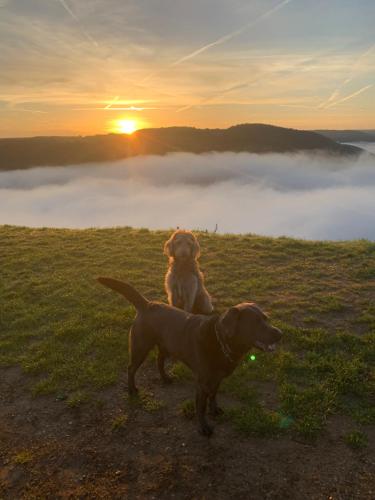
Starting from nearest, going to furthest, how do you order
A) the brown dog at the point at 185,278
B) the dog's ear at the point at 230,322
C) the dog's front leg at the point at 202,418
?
the dog's ear at the point at 230,322 → the dog's front leg at the point at 202,418 → the brown dog at the point at 185,278

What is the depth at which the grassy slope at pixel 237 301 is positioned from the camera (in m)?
7.04

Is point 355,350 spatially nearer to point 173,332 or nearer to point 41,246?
point 173,332

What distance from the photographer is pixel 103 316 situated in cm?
1043

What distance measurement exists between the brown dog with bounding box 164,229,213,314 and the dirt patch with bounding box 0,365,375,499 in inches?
107

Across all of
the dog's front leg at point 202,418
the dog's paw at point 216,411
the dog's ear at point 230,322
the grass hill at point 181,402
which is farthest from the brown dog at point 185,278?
the dog's ear at point 230,322

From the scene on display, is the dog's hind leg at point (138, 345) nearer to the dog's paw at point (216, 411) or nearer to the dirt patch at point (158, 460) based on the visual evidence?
the dirt patch at point (158, 460)

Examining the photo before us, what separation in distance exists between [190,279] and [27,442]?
4.70 m

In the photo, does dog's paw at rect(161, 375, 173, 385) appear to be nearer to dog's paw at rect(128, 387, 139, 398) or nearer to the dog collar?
dog's paw at rect(128, 387, 139, 398)

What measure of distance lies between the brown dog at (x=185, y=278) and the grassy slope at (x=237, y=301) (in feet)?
5.53

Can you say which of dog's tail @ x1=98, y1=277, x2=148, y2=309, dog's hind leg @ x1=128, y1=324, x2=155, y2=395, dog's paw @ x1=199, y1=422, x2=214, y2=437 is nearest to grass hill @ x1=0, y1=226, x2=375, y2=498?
dog's paw @ x1=199, y1=422, x2=214, y2=437

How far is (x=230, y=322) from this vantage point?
525 cm

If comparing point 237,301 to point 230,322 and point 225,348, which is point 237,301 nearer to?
point 225,348

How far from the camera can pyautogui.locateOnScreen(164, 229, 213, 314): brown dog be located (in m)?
9.13

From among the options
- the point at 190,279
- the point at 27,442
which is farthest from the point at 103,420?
the point at 190,279
